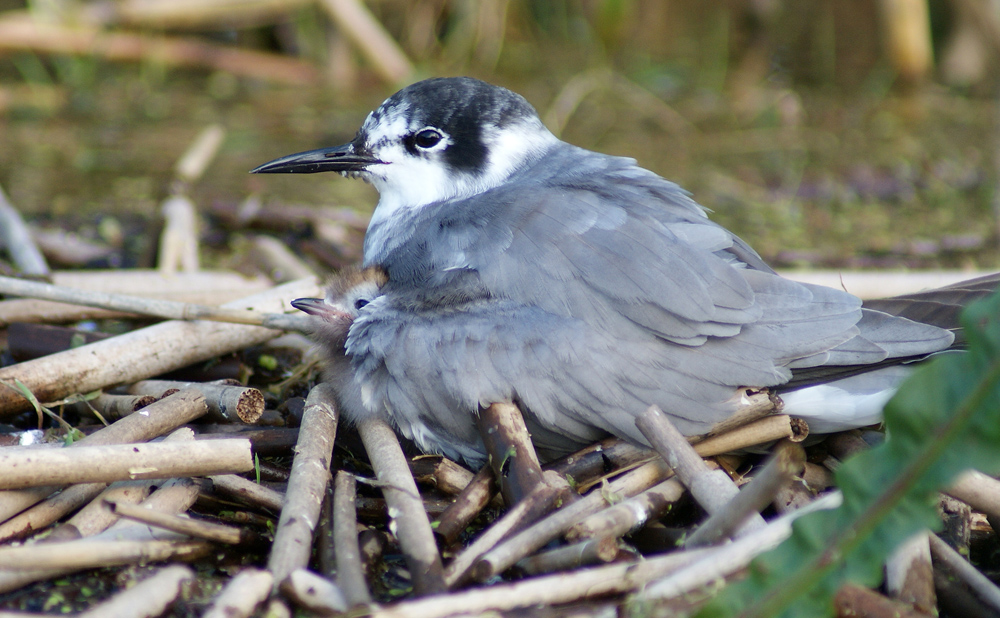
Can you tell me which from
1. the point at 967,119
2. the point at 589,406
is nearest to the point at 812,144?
the point at 967,119

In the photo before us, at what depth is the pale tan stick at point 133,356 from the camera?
3.05m

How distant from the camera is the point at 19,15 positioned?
721cm

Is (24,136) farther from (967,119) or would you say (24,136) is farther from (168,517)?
(967,119)

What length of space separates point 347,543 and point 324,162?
5.68 ft

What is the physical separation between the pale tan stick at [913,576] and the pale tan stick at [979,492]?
262 millimetres

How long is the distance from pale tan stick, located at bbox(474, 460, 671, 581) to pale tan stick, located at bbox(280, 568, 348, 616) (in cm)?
32

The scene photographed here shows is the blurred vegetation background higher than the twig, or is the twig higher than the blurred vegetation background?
the twig

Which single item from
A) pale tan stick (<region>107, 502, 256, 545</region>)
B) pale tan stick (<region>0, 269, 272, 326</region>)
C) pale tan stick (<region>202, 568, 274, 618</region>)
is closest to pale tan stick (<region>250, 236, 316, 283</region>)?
pale tan stick (<region>0, 269, 272, 326</region>)

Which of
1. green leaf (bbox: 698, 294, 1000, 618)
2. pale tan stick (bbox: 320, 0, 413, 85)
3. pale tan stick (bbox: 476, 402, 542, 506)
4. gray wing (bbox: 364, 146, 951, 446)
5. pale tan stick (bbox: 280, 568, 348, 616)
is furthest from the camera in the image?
pale tan stick (bbox: 320, 0, 413, 85)

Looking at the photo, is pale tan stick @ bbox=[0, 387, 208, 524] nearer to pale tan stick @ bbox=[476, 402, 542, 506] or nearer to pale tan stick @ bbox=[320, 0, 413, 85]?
pale tan stick @ bbox=[476, 402, 542, 506]

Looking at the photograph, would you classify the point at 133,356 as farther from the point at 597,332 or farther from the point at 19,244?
the point at 597,332

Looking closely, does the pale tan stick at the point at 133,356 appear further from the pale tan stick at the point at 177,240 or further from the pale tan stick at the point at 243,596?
the pale tan stick at the point at 243,596

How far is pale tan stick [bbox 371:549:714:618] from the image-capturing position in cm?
199

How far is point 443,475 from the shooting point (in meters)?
2.75
